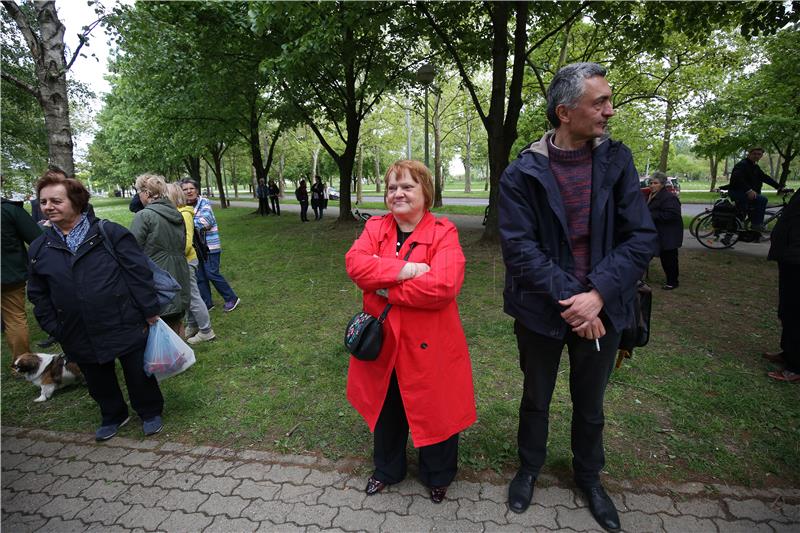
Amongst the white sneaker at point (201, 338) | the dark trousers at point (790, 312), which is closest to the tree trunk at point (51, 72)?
the white sneaker at point (201, 338)

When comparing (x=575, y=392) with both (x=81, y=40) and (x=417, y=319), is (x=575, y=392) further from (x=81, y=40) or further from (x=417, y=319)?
(x=81, y=40)

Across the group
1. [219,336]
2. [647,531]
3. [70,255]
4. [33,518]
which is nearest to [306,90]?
[219,336]

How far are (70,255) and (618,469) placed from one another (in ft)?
13.2

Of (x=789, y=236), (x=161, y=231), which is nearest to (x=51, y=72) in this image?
(x=161, y=231)

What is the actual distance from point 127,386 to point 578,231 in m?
3.48

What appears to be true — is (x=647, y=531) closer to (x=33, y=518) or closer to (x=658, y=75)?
(x=33, y=518)

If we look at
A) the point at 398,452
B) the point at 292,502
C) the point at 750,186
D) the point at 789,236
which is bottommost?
the point at 292,502

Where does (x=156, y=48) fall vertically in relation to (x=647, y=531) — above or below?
above

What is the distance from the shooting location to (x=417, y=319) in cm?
216

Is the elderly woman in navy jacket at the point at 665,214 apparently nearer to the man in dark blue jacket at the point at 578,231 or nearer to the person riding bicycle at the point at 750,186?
the person riding bicycle at the point at 750,186

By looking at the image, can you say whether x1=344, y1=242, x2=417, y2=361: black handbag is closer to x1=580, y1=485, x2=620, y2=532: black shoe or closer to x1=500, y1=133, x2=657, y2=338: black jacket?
x1=500, y1=133, x2=657, y2=338: black jacket

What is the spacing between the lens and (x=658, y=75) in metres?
17.3

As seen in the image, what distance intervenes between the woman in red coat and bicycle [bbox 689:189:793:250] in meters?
9.75

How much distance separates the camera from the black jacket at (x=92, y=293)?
9.24ft
